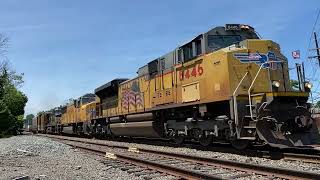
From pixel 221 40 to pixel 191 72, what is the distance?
1535 mm

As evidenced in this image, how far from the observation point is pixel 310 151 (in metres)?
11.0

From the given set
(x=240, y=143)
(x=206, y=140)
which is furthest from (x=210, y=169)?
(x=206, y=140)

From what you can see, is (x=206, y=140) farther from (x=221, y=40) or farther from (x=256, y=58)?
(x=221, y=40)

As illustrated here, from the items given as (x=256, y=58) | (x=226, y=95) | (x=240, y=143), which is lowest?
(x=240, y=143)

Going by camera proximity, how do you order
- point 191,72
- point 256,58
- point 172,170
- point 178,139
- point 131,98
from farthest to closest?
point 131,98
point 178,139
point 191,72
point 256,58
point 172,170

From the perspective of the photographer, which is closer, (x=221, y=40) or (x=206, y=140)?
(x=221, y=40)

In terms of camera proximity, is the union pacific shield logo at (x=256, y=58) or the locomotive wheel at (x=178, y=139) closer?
the union pacific shield logo at (x=256, y=58)

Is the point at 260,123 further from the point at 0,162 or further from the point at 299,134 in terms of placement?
the point at 0,162

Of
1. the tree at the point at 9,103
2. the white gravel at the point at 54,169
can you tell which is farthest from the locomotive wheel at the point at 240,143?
the tree at the point at 9,103

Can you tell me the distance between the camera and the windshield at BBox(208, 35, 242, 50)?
13.0 m

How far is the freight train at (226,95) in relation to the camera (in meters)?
10.8

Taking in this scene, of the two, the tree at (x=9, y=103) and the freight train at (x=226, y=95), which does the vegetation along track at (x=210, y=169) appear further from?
the tree at (x=9, y=103)

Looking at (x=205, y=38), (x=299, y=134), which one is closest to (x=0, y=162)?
(x=205, y=38)

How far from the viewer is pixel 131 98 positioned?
2022 cm
